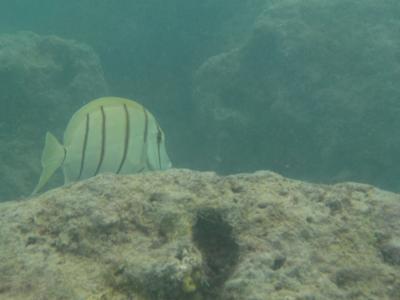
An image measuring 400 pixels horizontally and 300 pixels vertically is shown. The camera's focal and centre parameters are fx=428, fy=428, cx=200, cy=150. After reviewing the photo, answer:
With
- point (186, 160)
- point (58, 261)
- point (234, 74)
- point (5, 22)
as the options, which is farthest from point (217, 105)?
point (5, 22)

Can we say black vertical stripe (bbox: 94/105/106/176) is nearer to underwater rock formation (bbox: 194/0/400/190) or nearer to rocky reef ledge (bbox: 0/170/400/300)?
rocky reef ledge (bbox: 0/170/400/300)

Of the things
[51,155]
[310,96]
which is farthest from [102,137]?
[310,96]

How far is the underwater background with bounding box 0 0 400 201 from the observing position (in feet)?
32.2

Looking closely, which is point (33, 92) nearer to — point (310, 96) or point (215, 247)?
point (310, 96)

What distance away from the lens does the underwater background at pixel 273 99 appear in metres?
9.83

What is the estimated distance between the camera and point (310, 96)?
34.3 ft

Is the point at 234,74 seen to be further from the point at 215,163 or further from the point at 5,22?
the point at 5,22

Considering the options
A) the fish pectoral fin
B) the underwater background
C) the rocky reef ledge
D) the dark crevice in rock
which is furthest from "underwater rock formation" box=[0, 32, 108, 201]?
the dark crevice in rock

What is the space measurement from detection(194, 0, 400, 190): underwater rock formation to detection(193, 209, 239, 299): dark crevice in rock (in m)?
8.42

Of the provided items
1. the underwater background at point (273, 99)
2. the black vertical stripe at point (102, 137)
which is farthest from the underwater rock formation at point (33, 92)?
the black vertical stripe at point (102, 137)

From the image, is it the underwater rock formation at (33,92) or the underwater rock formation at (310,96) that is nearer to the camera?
the underwater rock formation at (33,92)

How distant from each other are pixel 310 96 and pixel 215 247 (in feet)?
30.1

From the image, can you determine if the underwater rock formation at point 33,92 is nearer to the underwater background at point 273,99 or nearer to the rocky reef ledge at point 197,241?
the underwater background at point 273,99

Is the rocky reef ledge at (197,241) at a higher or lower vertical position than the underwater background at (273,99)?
higher
